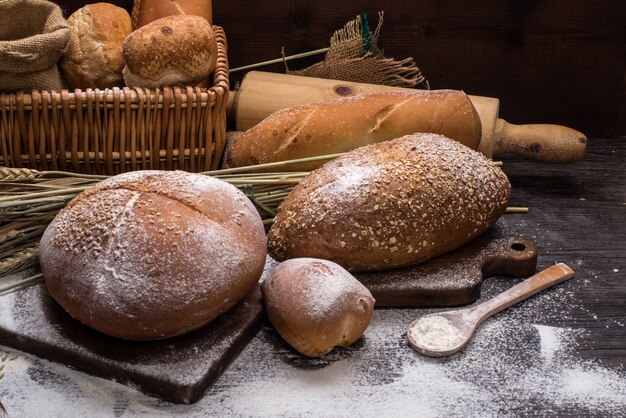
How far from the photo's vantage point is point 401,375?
4.20 feet

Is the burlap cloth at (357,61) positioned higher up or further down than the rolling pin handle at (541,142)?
higher up

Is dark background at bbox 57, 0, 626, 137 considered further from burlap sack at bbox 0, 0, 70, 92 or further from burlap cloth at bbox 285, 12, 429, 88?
burlap sack at bbox 0, 0, 70, 92

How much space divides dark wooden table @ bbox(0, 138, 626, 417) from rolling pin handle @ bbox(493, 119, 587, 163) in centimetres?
54

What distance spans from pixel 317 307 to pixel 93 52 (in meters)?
0.94

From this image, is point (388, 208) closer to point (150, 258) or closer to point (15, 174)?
point (150, 258)

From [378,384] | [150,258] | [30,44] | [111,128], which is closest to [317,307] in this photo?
[378,384]

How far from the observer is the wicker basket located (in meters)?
1.69

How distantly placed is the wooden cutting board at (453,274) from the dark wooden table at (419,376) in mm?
27

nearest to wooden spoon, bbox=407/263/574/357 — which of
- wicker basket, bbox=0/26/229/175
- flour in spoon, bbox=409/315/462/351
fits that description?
flour in spoon, bbox=409/315/462/351

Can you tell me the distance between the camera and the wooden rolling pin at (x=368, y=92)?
2012 mm

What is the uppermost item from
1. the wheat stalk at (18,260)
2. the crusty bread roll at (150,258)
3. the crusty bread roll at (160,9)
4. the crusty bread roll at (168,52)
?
the crusty bread roll at (160,9)

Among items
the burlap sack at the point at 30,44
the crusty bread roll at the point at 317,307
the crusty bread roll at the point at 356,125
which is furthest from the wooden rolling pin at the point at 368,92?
the crusty bread roll at the point at 317,307

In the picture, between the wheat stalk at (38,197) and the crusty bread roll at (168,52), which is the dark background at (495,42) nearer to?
the crusty bread roll at (168,52)

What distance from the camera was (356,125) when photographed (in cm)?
182
